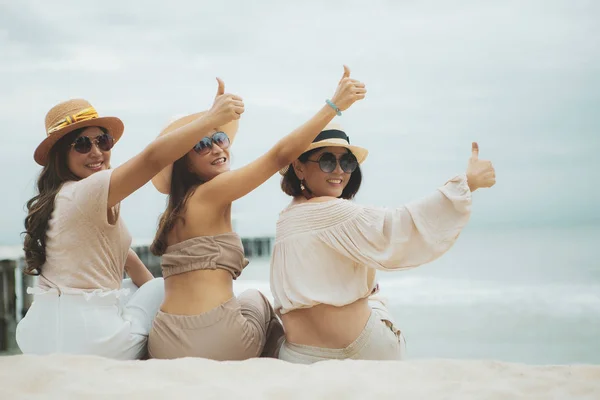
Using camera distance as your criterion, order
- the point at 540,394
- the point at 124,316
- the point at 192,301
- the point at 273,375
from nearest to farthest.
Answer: the point at 540,394
the point at 273,375
the point at 192,301
the point at 124,316

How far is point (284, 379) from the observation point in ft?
8.98

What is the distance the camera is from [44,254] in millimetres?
3520

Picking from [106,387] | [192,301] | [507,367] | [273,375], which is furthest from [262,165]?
[507,367]

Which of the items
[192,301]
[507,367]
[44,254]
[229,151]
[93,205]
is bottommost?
[507,367]

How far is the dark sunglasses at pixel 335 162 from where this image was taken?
363 centimetres

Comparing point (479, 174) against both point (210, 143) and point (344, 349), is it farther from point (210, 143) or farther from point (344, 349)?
point (210, 143)

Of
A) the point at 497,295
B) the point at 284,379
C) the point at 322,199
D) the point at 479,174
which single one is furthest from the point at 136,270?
the point at 497,295

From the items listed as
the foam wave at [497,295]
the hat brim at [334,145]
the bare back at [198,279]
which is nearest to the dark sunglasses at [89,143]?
the bare back at [198,279]

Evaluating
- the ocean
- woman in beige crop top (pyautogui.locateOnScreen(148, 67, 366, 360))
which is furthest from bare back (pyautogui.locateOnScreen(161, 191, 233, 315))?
the ocean

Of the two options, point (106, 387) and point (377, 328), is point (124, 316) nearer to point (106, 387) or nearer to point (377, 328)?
point (106, 387)

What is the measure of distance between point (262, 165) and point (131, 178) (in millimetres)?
665

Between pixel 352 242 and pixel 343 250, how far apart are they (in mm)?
65

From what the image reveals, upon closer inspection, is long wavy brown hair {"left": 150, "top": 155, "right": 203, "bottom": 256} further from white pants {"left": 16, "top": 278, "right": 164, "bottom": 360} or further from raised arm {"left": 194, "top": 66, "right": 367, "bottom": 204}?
white pants {"left": 16, "top": 278, "right": 164, "bottom": 360}

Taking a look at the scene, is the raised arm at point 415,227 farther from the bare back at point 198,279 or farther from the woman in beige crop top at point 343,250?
the bare back at point 198,279
